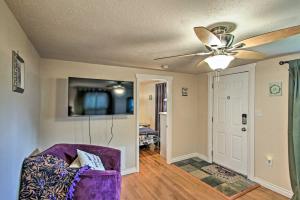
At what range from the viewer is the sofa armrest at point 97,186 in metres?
1.50

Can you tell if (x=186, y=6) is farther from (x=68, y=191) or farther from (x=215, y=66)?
(x=68, y=191)

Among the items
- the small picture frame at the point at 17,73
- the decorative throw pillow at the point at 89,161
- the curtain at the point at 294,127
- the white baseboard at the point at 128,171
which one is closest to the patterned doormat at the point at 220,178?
the curtain at the point at 294,127

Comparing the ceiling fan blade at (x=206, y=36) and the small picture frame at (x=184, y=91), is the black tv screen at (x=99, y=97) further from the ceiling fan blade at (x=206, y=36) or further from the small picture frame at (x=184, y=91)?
the ceiling fan blade at (x=206, y=36)

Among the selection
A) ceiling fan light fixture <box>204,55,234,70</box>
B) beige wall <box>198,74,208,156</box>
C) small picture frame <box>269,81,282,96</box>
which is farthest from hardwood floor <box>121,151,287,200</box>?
ceiling fan light fixture <box>204,55,234,70</box>

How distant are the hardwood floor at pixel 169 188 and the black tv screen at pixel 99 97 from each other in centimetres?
127

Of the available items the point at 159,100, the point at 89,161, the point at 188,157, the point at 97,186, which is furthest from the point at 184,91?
the point at 97,186

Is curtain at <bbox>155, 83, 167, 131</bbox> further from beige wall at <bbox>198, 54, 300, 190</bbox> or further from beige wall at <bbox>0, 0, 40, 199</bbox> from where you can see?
beige wall at <bbox>0, 0, 40, 199</bbox>

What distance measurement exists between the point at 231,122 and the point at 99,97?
8.80 ft

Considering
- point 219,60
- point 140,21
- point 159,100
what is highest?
point 140,21

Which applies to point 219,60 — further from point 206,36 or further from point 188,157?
point 188,157

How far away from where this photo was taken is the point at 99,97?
2.79 meters

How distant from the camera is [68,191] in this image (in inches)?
57.9

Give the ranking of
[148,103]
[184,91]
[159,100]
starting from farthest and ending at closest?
[148,103], [159,100], [184,91]

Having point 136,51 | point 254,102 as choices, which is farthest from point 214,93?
point 136,51
